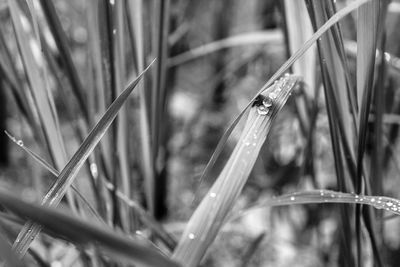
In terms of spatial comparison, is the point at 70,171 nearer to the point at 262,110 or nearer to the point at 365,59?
the point at 262,110

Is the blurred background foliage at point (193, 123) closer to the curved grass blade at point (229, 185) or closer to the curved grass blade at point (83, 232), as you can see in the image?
the curved grass blade at point (229, 185)

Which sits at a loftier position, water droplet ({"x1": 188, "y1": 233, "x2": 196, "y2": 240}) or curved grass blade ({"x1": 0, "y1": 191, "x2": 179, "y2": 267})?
water droplet ({"x1": 188, "y1": 233, "x2": 196, "y2": 240})

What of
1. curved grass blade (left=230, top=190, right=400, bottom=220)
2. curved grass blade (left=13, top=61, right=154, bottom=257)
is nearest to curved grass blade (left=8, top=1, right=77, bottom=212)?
curved grass blade (left=13, top=61, right=154, bottom=257)

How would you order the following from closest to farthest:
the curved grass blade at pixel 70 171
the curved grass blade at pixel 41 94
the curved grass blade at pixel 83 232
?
the curved grass blade at pixel 83 232 < the curved grass blade at pixel 70 171 < the curved grass blade at pixel 41 94

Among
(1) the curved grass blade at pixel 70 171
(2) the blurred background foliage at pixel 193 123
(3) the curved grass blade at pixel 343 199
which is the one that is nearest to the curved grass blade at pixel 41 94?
(2) the blurred background foliage at pixel 193 123

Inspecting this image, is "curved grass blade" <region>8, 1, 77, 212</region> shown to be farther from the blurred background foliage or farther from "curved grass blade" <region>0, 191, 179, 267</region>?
"curved grass blade" <region>0, 191, 179, 267</region>
